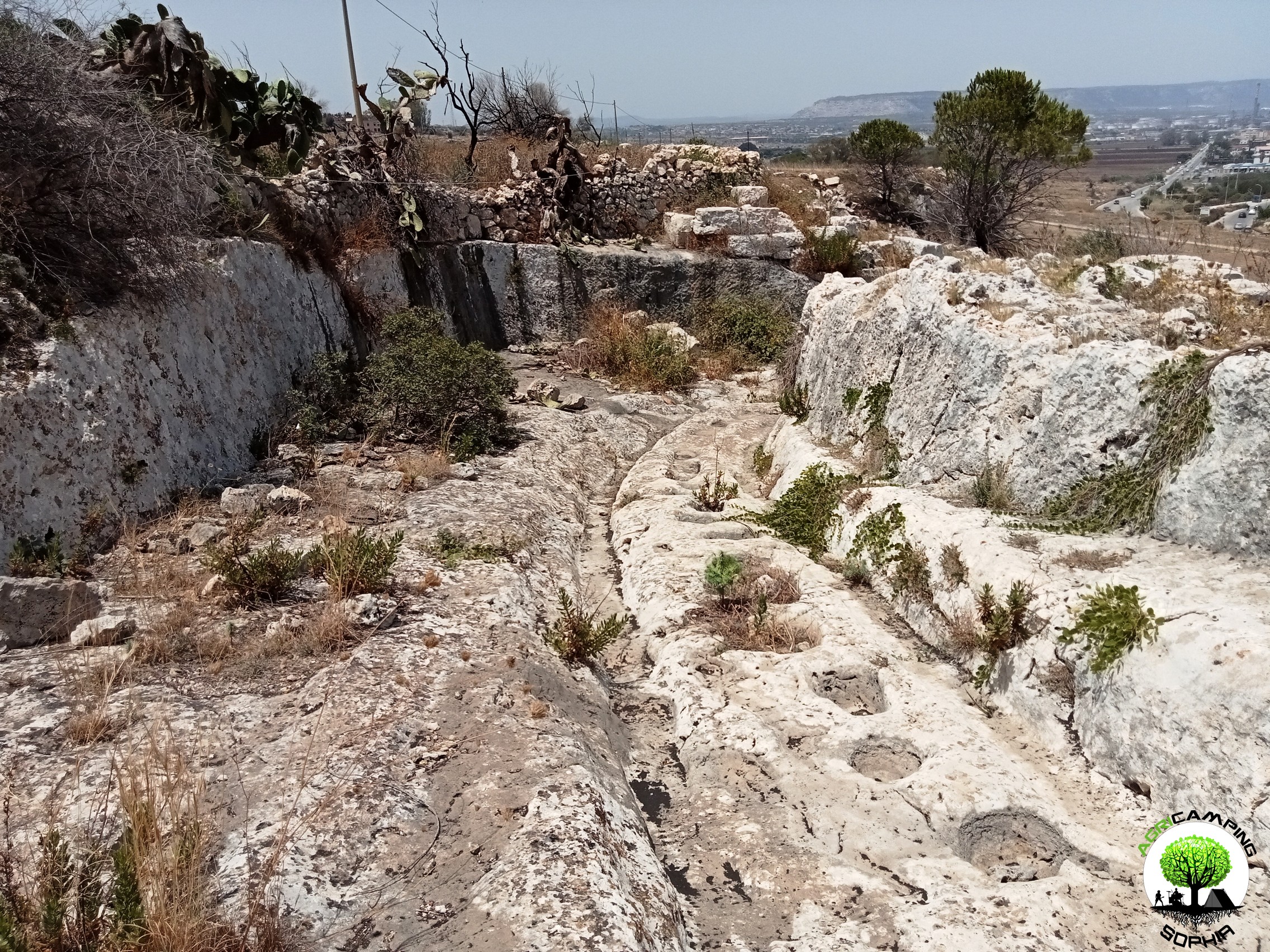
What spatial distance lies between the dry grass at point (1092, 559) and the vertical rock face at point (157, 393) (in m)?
7.38

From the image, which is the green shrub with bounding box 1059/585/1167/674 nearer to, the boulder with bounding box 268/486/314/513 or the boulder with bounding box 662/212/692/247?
the boulder with bounding box 268/486/314/513

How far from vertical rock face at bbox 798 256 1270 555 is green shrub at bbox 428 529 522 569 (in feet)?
13.2

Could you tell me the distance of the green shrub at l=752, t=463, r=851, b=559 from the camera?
28.7 ft

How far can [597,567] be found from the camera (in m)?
9.07

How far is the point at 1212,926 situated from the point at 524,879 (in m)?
3.27

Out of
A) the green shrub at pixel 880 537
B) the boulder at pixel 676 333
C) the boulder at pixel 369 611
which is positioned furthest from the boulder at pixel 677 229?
the boulder at pixel 369 611

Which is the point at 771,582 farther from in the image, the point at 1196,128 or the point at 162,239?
the point at 1196,128

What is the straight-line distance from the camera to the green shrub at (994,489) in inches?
295

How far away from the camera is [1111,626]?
538 cm

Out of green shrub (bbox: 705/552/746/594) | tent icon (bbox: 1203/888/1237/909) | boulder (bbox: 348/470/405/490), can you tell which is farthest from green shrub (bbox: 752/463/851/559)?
tent icon (bbox: 1203/888/1237/909)

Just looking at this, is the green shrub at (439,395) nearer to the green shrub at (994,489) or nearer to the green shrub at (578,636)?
the green shrub at (578,636)

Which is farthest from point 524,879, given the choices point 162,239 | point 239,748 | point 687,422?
point 687,422

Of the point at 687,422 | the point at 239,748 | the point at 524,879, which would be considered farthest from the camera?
the point at 687,422

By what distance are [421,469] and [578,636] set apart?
12.0 ft
